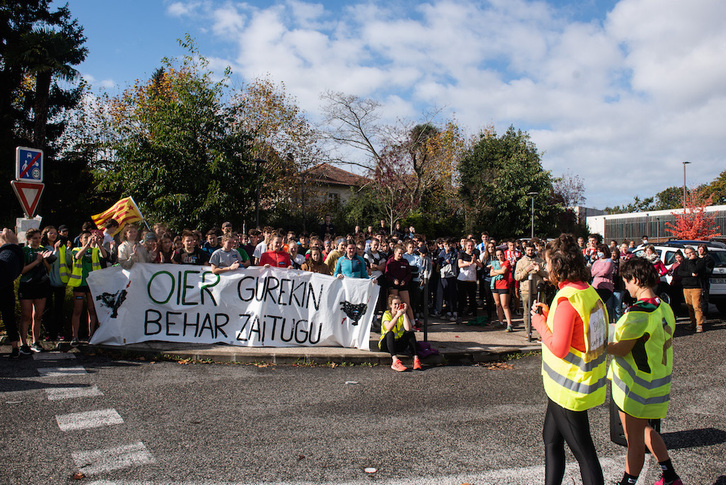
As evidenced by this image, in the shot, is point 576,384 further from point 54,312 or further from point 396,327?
point 54,312

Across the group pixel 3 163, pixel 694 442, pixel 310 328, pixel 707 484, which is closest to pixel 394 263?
pixel 310 328

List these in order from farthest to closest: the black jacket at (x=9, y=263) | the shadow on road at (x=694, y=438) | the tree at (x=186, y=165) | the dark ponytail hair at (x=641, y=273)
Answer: the tree at (x=186, y=165)
the black jacket at (x=9, y=263)
the shadow on road at (x=694, y=438)
the dark ponytail hair at (x=641, y=273)

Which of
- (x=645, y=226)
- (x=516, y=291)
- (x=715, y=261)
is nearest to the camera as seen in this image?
(x=516, y=291)

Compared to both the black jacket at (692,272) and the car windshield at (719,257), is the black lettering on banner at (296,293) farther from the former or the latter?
the car windshield at (719,257)

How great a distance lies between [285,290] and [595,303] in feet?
20.7

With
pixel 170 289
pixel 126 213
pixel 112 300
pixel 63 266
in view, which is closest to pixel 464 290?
pixel 170 289

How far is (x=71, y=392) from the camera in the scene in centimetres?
607

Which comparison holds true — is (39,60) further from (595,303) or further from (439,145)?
(595,303)

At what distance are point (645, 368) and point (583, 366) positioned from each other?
801 millimetres

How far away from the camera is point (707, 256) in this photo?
1190 centimetres

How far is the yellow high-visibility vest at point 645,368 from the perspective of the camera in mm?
3639

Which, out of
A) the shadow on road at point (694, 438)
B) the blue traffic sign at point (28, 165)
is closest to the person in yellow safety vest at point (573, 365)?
the shadow on road at point (694, 438)

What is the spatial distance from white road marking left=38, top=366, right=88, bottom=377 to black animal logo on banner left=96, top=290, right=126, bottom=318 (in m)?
1.45

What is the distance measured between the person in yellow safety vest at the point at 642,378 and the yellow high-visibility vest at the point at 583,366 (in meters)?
0.50
